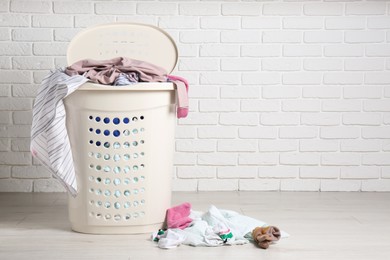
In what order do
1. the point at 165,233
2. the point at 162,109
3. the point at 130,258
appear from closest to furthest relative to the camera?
the point at 130,258
the point at 165,233
the point at 162,109

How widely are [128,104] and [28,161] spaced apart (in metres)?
1.20

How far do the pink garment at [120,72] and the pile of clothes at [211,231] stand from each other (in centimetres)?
42

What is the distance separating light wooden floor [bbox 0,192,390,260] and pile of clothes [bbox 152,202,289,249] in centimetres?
3

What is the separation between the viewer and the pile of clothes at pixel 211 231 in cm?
219

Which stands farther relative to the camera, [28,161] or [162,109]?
[28,161]

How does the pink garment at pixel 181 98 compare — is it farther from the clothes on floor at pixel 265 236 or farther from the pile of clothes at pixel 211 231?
the clothes on floor at pixel 265 236

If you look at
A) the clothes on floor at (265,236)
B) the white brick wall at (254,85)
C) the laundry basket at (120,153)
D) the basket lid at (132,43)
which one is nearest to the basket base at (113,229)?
the laundry basket at (120,153)

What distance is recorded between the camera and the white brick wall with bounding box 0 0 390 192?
3281 millimetres

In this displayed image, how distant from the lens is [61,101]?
7.64ft

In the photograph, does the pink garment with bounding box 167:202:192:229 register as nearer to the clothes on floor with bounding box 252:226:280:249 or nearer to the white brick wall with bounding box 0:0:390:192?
the clothes on floor with bounding box 252:226:280:249

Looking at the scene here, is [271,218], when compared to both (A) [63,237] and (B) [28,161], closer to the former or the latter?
(A) [63,237]

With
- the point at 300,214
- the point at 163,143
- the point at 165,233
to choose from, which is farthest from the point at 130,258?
the point at 300,214

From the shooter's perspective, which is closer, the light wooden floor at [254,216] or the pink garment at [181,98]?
the light wooden floor at [254,216]

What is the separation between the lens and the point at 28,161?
332 centimetres
